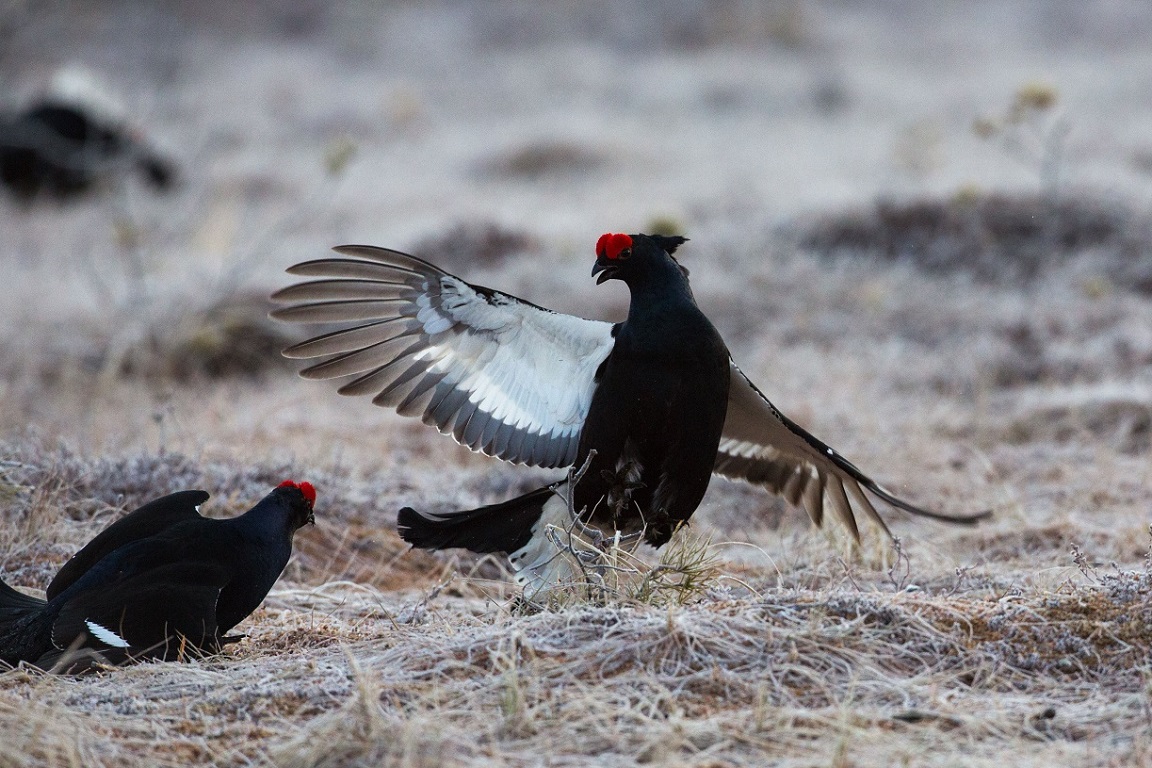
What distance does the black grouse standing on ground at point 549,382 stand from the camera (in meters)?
3.71

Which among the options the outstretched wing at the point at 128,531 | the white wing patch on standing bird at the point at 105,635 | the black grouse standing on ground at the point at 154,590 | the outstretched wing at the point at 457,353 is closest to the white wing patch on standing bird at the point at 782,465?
the outstretched wing at the point at 457,353

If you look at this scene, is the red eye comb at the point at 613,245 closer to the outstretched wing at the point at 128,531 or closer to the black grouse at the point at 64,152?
the outstretched wing at the point at 128,531

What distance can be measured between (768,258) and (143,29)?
16.6 m

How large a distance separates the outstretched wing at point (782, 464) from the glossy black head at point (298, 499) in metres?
1.37

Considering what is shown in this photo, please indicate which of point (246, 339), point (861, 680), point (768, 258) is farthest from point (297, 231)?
point (861, 680)

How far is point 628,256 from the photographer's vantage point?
3811 millimetres

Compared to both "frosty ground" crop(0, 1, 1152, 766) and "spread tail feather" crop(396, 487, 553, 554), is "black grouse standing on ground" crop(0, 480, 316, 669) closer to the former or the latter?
"frosty ground" crop(0, 1, 1152, 766)

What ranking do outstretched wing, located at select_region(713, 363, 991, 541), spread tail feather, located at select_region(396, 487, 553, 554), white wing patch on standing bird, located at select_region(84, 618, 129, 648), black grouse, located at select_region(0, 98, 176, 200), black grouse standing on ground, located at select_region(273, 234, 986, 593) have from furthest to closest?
black grouse, located at select_region(0, 98, 176, 200)
outstretched wing, located at select_region(713, 363, 991, 541)
spread tail feather, located at select_region(396, 487, 553, 554)
black grouse standing on ground, located at select_region(273, 234, 986, 593)
white wing patch on standing bird, located at select_region(84, 618, 129, 648)

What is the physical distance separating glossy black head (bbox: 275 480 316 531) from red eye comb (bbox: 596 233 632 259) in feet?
3.52

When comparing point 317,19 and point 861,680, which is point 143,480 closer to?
point 861,680

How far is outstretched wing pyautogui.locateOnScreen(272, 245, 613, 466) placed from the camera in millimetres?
3945

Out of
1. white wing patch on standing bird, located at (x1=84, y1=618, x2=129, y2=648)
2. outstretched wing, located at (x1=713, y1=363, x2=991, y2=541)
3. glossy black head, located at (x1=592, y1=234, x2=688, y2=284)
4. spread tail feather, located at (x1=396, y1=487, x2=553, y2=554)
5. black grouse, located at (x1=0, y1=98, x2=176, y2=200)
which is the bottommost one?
white wing patch on standing bird, located at (x1=84, y1=618, x2=129, y2=648)

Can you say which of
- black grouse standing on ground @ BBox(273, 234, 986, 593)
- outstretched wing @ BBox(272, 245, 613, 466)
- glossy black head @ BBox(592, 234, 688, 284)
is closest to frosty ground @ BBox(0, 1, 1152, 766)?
black grouse standing on ground @ BBox(273, 234, 986, 593)

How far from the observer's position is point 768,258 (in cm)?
934
